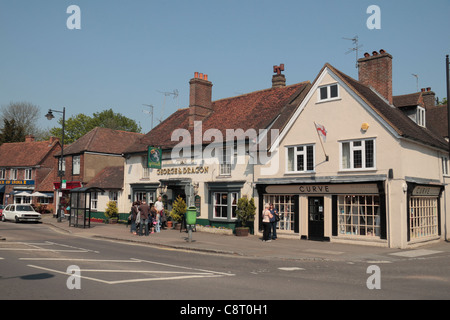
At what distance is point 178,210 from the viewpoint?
87.5 ft

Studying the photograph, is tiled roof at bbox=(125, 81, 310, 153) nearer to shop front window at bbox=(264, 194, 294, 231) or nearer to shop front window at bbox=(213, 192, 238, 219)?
shop front window at bbox=(213, 192, 238, 219)

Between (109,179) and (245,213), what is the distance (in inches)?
625

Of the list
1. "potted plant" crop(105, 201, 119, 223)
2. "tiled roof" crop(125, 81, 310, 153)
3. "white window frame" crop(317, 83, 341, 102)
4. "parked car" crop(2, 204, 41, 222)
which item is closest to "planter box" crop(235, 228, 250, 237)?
"tiled roof" crop(125, 81, 310, 153)

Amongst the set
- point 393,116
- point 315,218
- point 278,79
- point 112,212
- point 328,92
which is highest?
point 278,79

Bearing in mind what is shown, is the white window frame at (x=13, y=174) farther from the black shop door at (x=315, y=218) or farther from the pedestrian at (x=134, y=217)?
the black shop door at (x=315, y=218)

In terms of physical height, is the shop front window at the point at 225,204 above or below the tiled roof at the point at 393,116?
below

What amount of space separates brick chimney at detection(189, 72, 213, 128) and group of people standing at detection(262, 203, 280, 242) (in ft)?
37.8

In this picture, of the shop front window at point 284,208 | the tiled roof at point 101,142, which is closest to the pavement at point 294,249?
the shop front window at point 284,208

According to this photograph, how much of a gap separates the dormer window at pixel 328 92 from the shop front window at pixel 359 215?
5.19 metres

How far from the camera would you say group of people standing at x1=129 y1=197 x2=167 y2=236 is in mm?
22750

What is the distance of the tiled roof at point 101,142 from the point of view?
39219 millimetres

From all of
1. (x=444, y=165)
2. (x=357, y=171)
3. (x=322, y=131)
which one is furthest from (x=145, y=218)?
(x=444, y=165)

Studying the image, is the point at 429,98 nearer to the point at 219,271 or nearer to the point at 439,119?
→ the point at 439,119

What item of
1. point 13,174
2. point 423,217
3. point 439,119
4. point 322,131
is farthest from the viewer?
point 13,174
